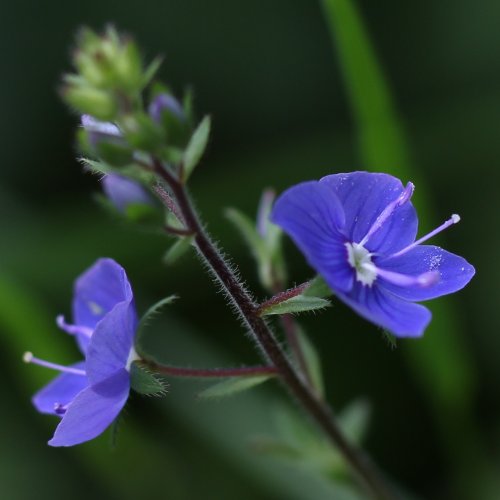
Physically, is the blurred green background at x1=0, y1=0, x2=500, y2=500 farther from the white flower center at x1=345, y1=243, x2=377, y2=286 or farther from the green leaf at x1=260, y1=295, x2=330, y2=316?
the green leaf at x1=260, y1=295, x2=330, y2=316

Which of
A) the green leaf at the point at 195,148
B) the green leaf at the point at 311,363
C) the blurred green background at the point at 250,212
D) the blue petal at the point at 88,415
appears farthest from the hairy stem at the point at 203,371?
the blurred green background at the point at 250,212

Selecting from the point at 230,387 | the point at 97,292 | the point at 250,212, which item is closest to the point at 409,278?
the point at 230,387

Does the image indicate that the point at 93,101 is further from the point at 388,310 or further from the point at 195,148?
the point at 388,310

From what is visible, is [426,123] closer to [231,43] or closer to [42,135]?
[231,43]

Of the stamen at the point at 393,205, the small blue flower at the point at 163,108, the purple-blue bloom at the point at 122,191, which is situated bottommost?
the stamen at the point at 393,205

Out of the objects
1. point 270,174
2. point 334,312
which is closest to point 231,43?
point 270,174

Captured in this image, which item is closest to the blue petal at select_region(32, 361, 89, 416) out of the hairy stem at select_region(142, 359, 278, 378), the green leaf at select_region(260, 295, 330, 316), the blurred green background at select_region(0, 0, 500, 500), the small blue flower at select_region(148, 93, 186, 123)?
the hairy stem at select_region(142, 359, 278, 378)

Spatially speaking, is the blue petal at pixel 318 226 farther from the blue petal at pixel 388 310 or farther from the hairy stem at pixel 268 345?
the hairy stem at pixel 268 345
